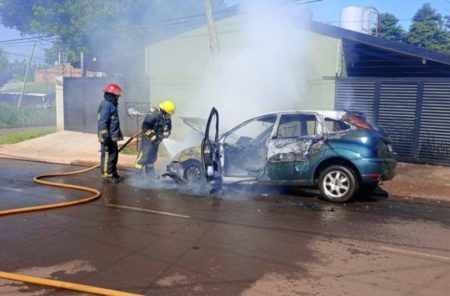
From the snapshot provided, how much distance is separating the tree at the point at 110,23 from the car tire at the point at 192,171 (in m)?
8.52

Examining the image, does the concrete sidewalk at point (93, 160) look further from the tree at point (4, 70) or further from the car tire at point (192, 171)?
the tree at point (4, 70)

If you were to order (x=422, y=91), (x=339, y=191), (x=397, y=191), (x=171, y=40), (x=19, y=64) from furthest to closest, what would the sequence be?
1. (x=19, y=64)
2. (x=171, y=40)
3. (x=422, y=91)
4. (x=397, y=191)
5. (x=339, y=191)

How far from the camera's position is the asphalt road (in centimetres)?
401

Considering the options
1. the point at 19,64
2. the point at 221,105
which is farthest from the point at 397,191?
the point at 19,64

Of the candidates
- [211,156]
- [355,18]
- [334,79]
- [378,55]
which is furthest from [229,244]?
[355,18]

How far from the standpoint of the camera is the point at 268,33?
504 inches

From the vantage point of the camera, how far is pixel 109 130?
351 inches

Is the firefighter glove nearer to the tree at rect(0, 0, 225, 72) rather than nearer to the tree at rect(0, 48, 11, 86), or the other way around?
the tree at rect(0, 0, 225, 72)

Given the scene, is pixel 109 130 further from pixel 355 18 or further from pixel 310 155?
pixel 355 18

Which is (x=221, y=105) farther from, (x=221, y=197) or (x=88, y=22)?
(x=88, y=22)

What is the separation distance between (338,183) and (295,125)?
1.20 meters

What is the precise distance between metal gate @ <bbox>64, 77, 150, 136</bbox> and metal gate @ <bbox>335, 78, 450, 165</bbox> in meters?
7.68

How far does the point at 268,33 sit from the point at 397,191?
6.14 meters

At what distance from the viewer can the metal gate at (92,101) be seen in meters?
16.4
